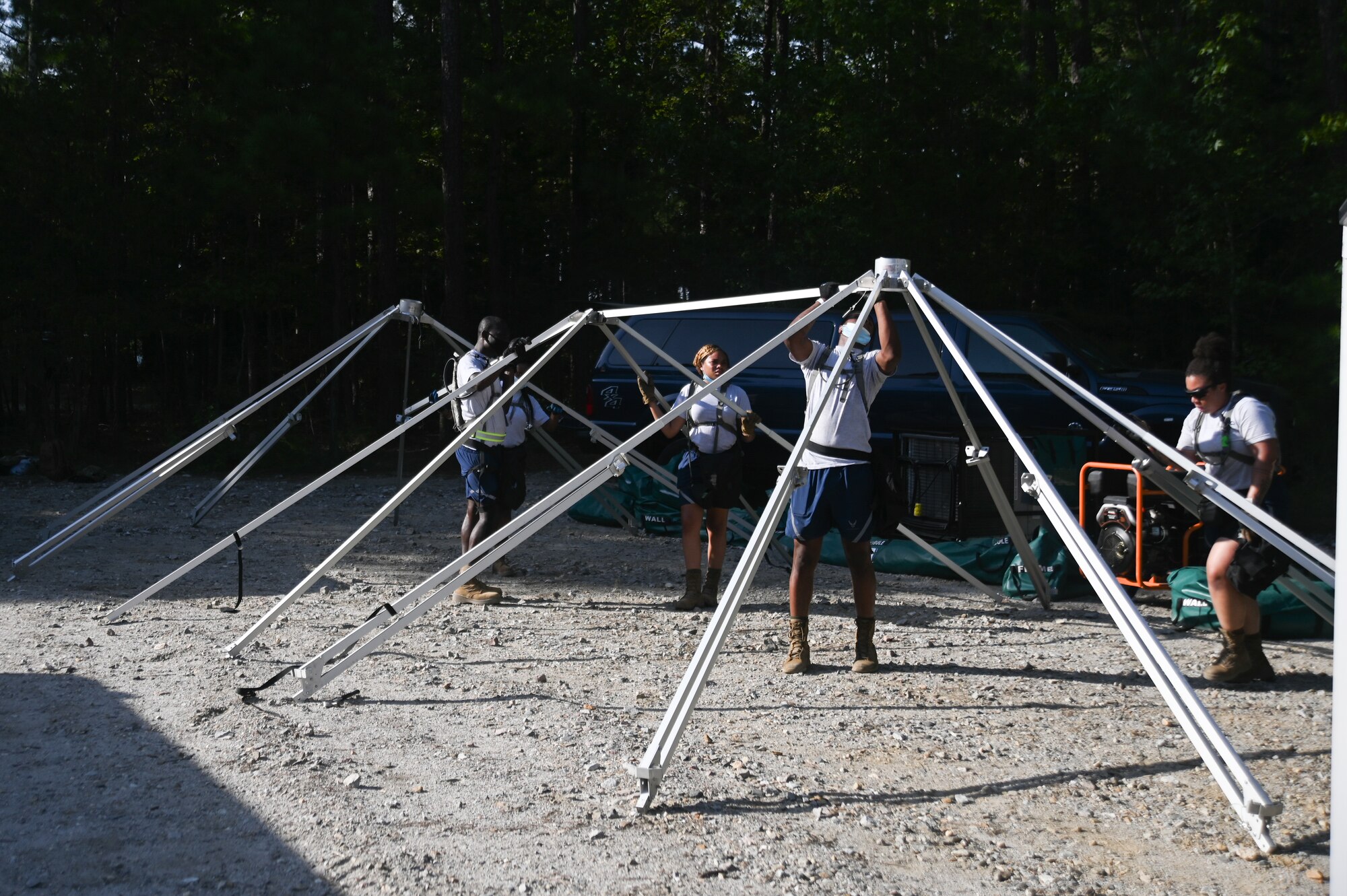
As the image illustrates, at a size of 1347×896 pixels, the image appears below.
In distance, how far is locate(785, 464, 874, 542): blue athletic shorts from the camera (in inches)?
212

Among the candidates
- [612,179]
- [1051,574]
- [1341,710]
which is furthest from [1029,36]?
[1341,710]

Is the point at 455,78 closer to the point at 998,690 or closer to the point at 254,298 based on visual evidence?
the point at 254,298

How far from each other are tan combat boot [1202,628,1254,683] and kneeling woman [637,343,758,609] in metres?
2.82

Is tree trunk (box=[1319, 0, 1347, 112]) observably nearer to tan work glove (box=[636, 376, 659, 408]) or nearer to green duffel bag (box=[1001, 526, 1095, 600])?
green duffel bag (box=[1001, 526, 1095, 600])

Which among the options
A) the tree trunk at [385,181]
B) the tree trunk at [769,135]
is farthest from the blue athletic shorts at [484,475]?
the tree trunk at [769,135]

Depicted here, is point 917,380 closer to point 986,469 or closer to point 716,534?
point 716,534

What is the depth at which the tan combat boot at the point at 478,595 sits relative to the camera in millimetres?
7227

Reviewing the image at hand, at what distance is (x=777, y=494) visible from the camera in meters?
4.62

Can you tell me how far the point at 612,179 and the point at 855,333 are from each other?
1351 centimetres

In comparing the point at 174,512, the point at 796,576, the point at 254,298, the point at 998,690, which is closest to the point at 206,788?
the point at 796,576

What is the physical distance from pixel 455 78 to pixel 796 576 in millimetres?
12428

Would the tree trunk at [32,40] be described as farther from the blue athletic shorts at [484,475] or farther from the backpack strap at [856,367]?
the backpack strap at [856,367]

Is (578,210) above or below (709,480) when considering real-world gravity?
above

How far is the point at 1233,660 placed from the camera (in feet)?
17.6
